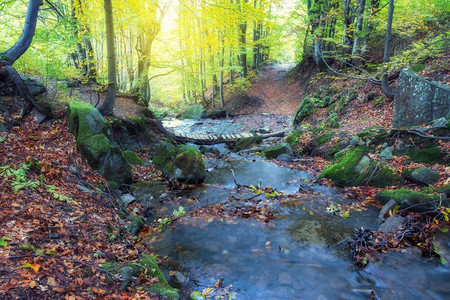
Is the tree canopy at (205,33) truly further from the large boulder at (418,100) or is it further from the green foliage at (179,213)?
the green foliage at (179,213)

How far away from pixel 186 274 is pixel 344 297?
2178 mm

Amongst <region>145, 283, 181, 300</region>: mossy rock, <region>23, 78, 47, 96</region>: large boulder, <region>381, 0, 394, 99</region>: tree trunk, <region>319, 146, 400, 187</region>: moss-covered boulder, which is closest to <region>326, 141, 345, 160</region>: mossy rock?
<region>319, 146, 400, 187</region>: moss-covered boulder

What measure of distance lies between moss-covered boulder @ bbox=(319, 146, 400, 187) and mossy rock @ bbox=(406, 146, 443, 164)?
765mm

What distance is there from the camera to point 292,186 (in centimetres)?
717

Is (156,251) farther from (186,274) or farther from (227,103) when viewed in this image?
(227,103)

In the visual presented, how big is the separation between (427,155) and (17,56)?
10.5 m

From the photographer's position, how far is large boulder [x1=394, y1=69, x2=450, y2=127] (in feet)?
22.1

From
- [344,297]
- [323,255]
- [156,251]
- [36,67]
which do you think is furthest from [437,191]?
[36,67]

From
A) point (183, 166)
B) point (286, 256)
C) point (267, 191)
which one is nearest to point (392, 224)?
point (286, 256)

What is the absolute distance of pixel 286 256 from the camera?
13.5 ft

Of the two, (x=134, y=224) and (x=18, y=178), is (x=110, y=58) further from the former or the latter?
(x=134, y=224)

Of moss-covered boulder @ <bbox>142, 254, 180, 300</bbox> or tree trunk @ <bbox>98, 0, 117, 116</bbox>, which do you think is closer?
moss-covered boulder @ <bbox>142, 254, 180, 300</bbox>

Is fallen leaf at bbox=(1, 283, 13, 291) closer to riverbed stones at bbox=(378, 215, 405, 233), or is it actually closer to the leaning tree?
riverbed stones at bbox=(378, 215, 405, 233)

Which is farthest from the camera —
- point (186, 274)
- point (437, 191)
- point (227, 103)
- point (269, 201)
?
point (227, 103)
